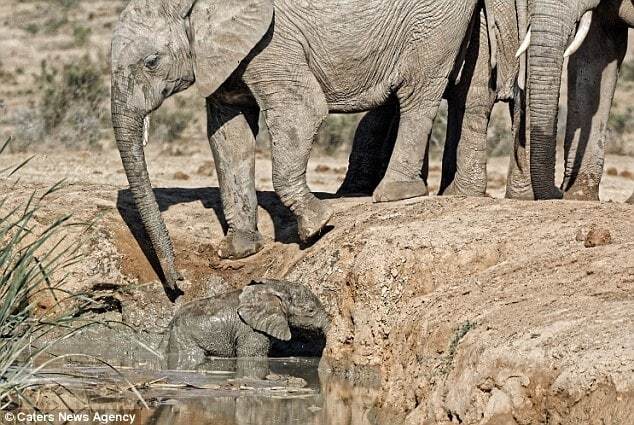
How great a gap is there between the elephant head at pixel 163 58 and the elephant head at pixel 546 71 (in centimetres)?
191

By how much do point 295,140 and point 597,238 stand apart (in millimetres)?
2913

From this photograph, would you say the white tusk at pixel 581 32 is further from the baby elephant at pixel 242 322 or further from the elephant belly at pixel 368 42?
the baby elephant at pixel 242 322

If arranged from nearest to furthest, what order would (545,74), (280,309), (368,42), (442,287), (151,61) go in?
(442,287)
(280,309)
(545,74)
(151,61)
(368,42)

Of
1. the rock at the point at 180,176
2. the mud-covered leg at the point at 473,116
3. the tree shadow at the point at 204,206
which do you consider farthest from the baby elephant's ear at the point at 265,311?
the rock at the point at 180,176

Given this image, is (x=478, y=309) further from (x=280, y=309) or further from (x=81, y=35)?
(x=81, y=35)

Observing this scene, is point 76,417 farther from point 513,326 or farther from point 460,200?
point 460,200

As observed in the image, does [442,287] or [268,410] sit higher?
[442,287]

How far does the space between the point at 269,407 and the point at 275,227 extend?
11.4 feet

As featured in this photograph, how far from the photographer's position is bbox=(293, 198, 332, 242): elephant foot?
1148 cm

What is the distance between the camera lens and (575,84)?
12.5m

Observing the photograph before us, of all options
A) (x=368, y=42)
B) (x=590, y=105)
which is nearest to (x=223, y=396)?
(x=368, y=42)

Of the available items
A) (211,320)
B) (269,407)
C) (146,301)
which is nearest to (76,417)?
(269,407)

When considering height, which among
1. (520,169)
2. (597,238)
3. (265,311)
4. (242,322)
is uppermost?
(520,169)

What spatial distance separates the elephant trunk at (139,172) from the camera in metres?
11.2
